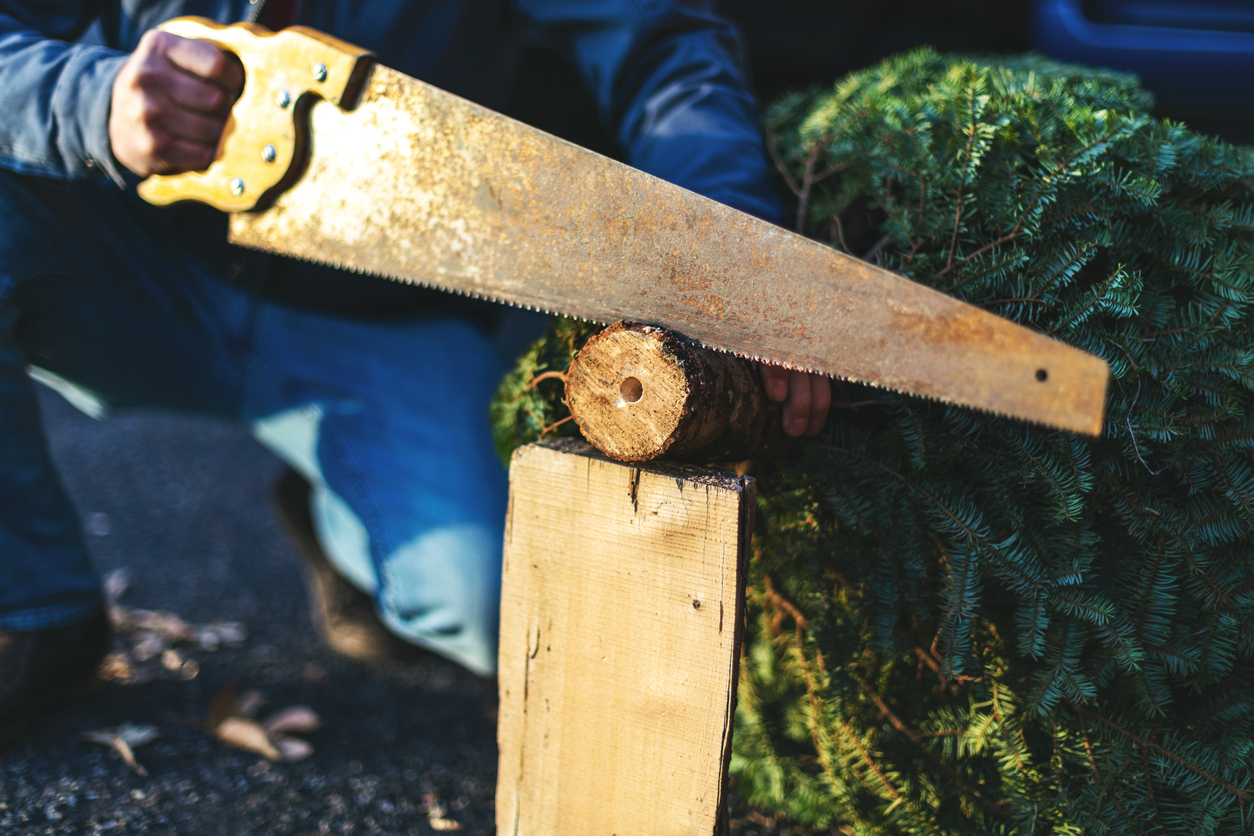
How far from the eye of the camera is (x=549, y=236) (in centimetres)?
121

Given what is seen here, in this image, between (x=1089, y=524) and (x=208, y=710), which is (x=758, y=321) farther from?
(x=208, y=710)

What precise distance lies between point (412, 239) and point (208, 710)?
1257mm

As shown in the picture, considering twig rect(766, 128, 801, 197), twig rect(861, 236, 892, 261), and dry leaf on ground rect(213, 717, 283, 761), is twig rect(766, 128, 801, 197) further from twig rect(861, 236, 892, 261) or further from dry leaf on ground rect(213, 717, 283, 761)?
dry leaf on ground rect(213, 717, 283, 761)

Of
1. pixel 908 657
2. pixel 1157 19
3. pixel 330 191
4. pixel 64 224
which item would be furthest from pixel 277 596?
pixel 1157 19

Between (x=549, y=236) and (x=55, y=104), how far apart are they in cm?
95

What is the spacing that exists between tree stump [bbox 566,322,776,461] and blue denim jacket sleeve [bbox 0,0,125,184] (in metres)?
0.99

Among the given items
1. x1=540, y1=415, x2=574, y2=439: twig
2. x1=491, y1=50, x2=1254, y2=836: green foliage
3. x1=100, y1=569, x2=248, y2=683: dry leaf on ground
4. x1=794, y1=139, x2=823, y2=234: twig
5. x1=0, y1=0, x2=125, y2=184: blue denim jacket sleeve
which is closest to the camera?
x1=491, y1=50, x2=1254, y2=836: green foliage

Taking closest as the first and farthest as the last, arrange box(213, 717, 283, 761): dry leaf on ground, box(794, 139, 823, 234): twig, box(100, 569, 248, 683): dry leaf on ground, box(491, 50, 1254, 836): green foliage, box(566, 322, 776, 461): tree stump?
box(566, 322, 776, 461): tree stump → box(491, 50, 1254, 836): green foliage → box(794, 139, 823, 234): twig → box(213, 717, 283, 761): dry leaf on ground → box(100, 569, 248, 683): dry leaf on ground

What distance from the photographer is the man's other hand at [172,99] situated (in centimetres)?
127

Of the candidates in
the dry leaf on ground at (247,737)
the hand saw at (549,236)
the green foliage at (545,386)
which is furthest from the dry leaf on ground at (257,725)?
the hand saw at (549,236)

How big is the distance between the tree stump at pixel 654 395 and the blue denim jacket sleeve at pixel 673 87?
1.29ft

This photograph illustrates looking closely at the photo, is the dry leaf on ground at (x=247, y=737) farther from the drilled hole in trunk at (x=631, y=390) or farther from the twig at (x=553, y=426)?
the drilled hole in trunk at (x=631, y=390)

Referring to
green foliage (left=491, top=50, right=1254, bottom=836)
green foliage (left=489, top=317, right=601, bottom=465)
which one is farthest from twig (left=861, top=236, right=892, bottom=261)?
green foliage (left=489, top=317, right=601, bottom=465)

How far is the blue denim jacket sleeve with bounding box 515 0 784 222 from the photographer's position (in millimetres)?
1396
